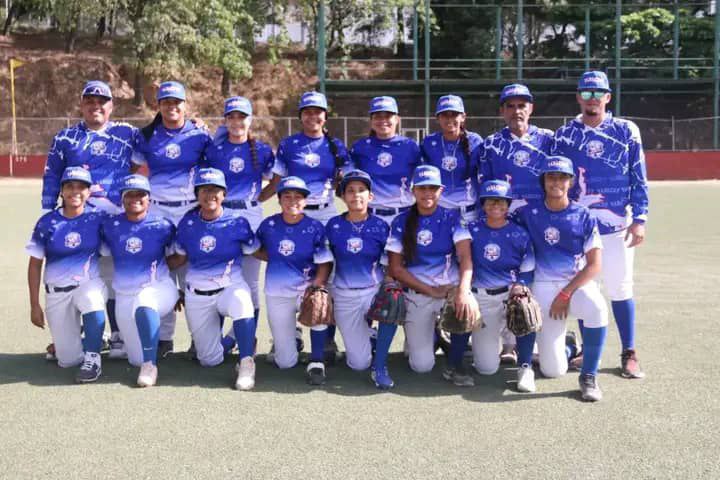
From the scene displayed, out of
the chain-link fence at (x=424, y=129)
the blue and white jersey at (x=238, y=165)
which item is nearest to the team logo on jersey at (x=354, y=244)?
the blue and white jersey at (x=238, y=165)

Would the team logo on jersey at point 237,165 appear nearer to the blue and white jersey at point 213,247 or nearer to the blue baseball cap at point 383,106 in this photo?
the blue and white jersey at point 213,247

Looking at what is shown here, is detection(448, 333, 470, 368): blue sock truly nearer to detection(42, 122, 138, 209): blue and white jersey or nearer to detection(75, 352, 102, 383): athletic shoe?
detection(75, 352, 102, 383): athletic shoe

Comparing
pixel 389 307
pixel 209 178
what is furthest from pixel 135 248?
pixel 389 307

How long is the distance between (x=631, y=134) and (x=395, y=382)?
108 inches

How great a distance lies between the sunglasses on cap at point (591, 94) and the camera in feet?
18.9

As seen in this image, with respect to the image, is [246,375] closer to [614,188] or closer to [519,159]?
[519,159]

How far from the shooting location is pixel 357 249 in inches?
234

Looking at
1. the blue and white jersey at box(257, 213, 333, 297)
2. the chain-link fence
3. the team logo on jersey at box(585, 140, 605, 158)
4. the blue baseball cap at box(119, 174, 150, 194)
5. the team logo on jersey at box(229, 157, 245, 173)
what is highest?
the chain-link fence

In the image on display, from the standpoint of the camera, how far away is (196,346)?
603 cm

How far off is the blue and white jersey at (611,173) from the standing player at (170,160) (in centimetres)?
326

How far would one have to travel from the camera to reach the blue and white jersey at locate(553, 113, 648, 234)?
228 inches

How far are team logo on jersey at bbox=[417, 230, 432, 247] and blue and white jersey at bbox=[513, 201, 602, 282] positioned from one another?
74 centimetres

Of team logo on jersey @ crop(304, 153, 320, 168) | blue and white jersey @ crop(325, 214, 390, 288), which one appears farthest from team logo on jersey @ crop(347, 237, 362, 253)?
team logo on jersey @ crop(304, 153, 320, 168)

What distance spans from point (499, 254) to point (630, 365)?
1319 millimetres
